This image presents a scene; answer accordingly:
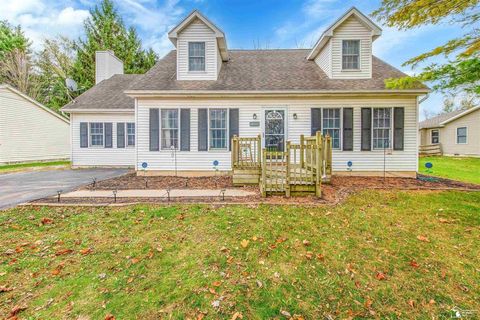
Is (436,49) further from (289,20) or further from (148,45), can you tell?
(148,45)

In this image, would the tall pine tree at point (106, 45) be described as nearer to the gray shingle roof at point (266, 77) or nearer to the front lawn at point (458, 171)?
the gray shingle roof at point (266, 77)

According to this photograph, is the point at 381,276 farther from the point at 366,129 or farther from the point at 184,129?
the point at 184,129

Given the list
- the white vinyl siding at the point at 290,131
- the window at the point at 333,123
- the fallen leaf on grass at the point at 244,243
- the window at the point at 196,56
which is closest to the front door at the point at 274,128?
the white vinyl siding at the point at 290,131

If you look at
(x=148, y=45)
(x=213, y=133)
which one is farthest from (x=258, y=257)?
(x=148, y=45)

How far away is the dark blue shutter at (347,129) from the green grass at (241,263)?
176 inches

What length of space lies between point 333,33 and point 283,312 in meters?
10.2

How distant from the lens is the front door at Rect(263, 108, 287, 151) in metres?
9.22

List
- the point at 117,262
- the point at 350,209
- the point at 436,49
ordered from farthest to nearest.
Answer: the point at 436,49
the point at 350,209
the point at 117,262

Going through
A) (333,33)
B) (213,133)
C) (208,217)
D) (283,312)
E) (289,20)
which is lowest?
(283,312)

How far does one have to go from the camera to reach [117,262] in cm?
319

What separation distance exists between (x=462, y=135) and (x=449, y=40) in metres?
20.3

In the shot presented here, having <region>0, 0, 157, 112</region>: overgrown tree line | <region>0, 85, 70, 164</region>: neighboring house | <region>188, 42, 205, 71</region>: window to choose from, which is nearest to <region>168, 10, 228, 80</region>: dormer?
<region>188, 42, 205, 71</region>: window

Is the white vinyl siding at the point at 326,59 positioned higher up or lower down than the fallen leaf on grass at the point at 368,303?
higher up

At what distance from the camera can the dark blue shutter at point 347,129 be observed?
9.02 m
